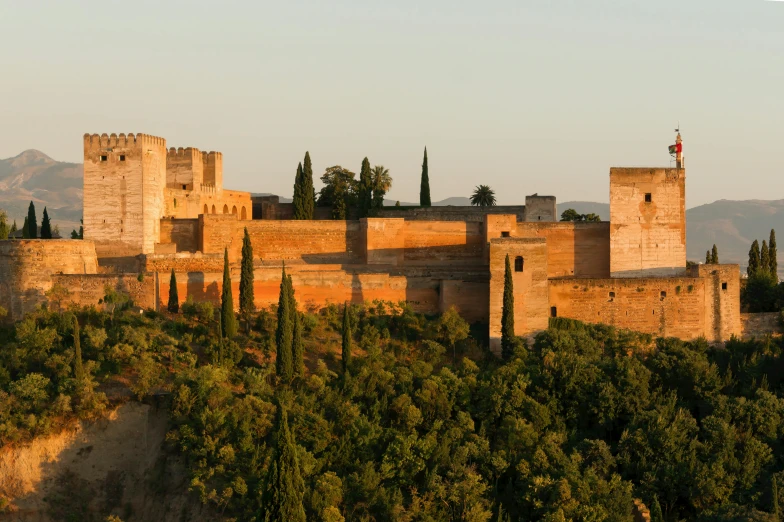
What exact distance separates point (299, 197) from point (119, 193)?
5370 millimetres

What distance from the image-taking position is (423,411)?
2275 cm

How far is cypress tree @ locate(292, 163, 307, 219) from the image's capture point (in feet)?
104

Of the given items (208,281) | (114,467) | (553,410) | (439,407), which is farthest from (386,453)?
(208,281)

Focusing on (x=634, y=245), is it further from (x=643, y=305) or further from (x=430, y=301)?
(x=430, y=301)

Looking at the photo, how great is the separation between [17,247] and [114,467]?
19.2ft

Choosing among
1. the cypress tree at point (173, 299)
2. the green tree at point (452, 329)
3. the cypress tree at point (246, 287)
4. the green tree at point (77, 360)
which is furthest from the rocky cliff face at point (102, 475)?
the green tree at point (452, 329)

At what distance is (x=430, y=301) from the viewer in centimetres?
2678

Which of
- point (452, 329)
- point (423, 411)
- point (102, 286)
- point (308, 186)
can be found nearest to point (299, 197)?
point (308, 186)

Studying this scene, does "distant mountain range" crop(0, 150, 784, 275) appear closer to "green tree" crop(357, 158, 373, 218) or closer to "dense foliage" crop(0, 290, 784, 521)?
"green tree" crop(357, 158, 373, 218)

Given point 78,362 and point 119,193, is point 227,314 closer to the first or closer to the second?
point 78,362

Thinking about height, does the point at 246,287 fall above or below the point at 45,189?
below

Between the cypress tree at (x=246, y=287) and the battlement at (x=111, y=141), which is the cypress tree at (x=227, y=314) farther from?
the battlement at (x=111, y=141)

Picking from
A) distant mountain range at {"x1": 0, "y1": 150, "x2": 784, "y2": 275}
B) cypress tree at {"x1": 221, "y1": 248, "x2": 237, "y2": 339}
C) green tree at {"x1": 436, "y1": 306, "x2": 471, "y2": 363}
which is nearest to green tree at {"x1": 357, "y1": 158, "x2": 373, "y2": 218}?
green tree at {"x1": 436, "y1": 306, "x2": 471, "y2": 363}

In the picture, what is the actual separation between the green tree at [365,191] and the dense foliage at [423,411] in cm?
656
